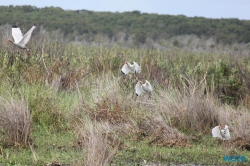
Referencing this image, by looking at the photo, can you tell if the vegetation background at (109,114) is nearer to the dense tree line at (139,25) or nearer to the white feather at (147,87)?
the white feather at (147,87)

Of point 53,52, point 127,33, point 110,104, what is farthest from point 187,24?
point 110,104

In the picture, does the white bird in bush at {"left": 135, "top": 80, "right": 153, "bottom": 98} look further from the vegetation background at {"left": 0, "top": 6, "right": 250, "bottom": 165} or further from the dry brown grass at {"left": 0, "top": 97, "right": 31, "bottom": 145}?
the dry brown grass at {"left": 0, "top": 97, "right": 31, "bottom": 145}

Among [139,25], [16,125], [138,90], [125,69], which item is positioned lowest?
[139,25]

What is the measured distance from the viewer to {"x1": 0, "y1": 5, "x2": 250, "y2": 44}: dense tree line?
2073 inches

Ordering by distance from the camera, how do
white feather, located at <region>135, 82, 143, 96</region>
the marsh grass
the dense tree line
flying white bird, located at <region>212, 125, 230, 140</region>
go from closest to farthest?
1. the marsh grass
2. flying white bird, located at <region>212, 125, 230, 140</region>
3. white feather, located at <region>135, 82, 143, 96</region>
4. the dense tree line

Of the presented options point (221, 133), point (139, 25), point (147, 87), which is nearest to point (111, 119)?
point (147, 87)

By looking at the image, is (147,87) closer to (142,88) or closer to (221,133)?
(142,88)

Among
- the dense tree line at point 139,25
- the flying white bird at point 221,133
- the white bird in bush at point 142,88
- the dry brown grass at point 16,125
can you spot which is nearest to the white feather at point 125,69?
the white bird in bush at point 142,88

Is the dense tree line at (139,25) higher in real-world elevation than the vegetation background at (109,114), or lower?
lower

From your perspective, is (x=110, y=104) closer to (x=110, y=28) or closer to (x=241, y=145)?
(x=241, y=145)

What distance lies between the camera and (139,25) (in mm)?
62031

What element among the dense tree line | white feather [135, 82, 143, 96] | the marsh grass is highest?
white feather [135, 82, 143, 96]

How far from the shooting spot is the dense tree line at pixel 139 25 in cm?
5266

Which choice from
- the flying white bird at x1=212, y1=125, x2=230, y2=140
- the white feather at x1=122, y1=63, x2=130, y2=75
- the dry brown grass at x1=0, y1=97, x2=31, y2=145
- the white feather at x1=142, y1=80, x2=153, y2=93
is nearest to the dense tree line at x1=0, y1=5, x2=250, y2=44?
the white feather at x1=122, y1=63, x2=130, y2=75
